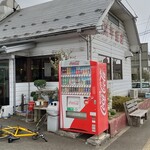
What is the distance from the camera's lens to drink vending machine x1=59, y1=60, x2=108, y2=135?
568cm

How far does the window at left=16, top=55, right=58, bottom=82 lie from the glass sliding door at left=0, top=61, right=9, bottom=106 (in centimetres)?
52

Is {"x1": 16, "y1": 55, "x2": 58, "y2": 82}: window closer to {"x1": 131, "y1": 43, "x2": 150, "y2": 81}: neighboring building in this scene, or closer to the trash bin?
the trash bin

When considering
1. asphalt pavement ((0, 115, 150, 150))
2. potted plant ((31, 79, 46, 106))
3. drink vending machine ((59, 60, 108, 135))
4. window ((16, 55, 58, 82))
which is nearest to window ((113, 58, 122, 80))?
window ((16, 55, 58, 82))

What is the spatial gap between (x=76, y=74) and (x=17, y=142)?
8.31 ft

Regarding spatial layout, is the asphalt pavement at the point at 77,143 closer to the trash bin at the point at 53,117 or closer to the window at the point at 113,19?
the trash bin at the point at 53,117

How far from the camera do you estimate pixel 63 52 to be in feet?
28.0

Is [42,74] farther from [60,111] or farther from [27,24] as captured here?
[60,111]

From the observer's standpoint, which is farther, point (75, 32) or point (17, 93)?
point (17, 93)

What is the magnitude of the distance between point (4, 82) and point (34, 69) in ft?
5.05

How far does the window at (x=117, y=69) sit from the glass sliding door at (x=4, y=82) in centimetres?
576

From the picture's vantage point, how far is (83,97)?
19.3 feet

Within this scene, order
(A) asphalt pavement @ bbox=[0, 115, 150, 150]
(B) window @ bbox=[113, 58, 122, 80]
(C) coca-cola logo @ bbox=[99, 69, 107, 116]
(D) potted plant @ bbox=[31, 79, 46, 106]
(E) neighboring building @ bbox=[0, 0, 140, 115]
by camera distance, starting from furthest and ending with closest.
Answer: (B) window @ bbox=[113, 58, 122, 80] < (D) potted plant @ bbox=[31, 79, 46, 106] < (E) neighboring building @ bbox=[0, 0, 140, 115] < (C) coca-cola logo @ bbox=[99, 69, 107, 116] < (A) asphalt pavement @ bbox=[0, 115, 150, 150]

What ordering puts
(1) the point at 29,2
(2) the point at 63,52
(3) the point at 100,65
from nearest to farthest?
1. (3) the point at 100,65
2. (2) the point at 63,52
3. (1) the point at 29,2

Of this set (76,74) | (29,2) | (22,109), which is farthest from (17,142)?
(29,2)
